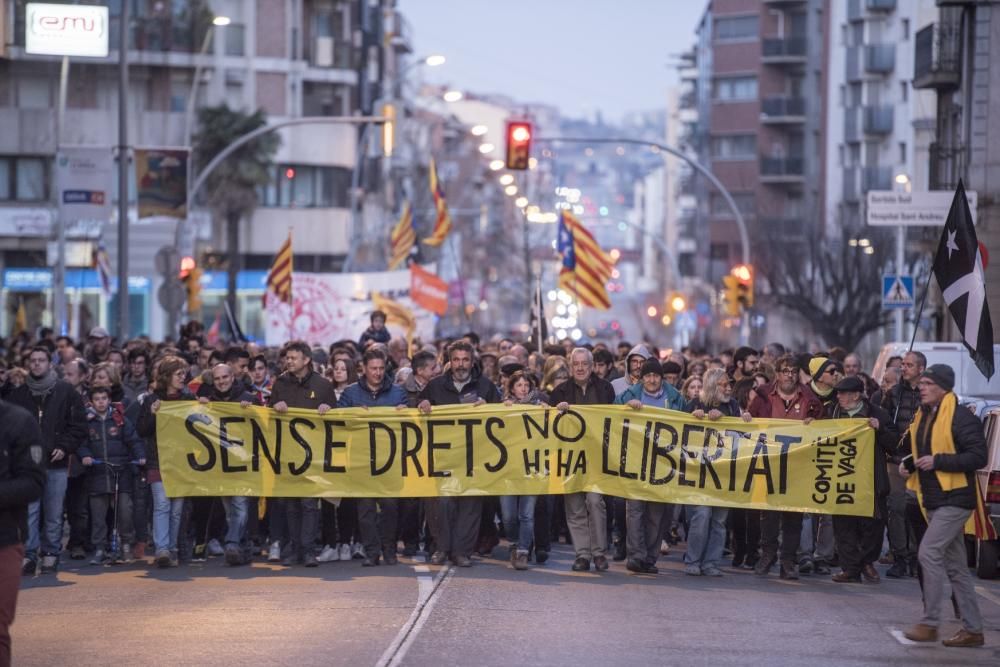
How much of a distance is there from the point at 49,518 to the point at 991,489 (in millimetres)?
8101

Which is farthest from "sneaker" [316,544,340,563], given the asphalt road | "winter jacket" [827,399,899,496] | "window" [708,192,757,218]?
"window" [708,192,757,218]

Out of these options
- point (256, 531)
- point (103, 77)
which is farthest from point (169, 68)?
point (256, 531)

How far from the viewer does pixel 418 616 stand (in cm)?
1327

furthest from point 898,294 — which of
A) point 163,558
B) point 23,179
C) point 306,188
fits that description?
point 306,188

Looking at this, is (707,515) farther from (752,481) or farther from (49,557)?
(49,557)

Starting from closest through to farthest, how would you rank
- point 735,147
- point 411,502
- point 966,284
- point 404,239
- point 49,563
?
1. point 966,284
2. point 49,563
3. point 411,502
4. point 404,239
5. point 735,147

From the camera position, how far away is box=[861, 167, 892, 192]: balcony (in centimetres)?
7375

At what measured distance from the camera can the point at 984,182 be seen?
3788cm

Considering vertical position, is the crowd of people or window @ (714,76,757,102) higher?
window @ (714,76,757,102)

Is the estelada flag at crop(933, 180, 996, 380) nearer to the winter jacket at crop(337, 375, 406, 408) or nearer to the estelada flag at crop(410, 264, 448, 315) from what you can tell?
the winter jacket at crop(337, 375, 406, 408)

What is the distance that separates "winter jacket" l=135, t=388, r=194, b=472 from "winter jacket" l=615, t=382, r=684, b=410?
404 cm

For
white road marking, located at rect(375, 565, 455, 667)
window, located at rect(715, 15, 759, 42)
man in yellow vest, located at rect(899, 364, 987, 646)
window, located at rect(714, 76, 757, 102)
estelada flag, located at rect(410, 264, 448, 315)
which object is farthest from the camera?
window, located at rect(715, 15, 759, 42)

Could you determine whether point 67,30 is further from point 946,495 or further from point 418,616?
point 946,495

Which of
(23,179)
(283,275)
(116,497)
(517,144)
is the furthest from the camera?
(23,179)
